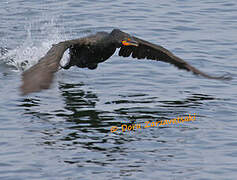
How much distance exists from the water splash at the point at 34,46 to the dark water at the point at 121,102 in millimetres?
25

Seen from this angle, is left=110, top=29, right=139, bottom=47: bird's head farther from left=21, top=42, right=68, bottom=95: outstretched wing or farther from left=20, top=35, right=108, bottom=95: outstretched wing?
left=21, top=42, right=68, bottom=95: outstretched wing

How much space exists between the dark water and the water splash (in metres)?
0.03

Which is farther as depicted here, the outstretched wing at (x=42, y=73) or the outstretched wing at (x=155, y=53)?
the outstretched wing at (x=155, y=53)

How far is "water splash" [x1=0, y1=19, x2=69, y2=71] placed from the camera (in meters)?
12.2

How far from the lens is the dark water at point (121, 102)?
7.19 m

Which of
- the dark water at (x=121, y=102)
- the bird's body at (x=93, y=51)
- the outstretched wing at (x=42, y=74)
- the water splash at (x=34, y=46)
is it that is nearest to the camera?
the outstretched wing at (x=42, y=74)

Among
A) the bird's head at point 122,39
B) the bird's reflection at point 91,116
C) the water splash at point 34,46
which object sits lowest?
the bird's reflection at point 91,116

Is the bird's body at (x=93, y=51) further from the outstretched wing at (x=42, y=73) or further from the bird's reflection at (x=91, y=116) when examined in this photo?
the outstretched wing at (x=42, y=73)

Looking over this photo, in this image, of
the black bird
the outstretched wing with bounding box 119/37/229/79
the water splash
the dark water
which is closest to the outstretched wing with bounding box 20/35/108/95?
the black bird

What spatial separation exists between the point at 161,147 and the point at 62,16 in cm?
913

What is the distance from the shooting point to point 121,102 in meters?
10.0

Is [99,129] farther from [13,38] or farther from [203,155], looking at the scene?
[13,38]

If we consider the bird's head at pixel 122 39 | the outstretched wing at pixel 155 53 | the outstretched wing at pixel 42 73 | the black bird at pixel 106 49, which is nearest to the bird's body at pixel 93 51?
the black bird at pixel 106 49

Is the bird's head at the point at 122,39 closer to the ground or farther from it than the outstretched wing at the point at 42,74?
farther from it
